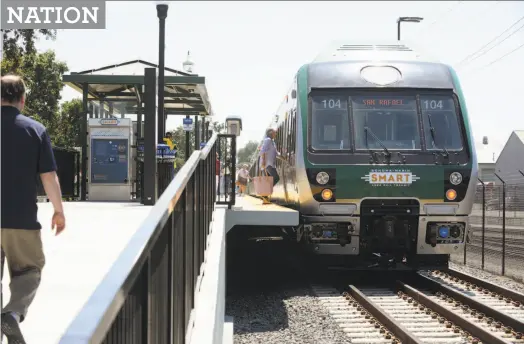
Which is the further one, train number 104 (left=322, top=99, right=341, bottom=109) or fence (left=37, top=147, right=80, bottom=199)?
fence (left=37, top=147, right=80, bottom=199)

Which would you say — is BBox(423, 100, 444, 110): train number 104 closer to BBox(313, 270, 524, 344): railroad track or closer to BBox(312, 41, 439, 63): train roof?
BBox(312, 41, 439, 63): train roof

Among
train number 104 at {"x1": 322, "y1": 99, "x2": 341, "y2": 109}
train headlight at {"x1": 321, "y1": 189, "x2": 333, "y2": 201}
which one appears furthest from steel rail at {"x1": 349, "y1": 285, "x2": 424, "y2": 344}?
train number 104 at {"x1": 322, "y1": 99, "x2": 341, "y2": 109}

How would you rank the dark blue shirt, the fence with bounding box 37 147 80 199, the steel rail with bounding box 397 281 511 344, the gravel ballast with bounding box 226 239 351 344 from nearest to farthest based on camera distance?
1. the dark blue shirt
2. the steel rail with bounding box 397 281 511 344
3. the gravel ballast with bounding box 226 239 351 344
4. the fence with bounding box 37 147 80 199

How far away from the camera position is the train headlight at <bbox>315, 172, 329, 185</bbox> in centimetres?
1105

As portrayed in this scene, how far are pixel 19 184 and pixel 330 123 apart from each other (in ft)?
24.7

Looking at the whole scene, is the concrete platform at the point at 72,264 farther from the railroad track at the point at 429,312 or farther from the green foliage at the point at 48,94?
the green foliage at the point at 48,94

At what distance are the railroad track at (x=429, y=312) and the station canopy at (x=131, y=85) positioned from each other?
246 inches

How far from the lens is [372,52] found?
12.2 m

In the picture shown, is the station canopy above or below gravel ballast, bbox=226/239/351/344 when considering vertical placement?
above

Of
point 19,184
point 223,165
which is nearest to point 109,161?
point 223,165

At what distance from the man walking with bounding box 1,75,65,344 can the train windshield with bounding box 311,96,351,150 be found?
7143 mm

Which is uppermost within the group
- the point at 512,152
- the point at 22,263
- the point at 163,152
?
the point at 512,152

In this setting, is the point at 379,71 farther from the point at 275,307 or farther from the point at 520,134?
the point at 520,134

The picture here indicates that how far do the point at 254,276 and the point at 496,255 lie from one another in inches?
297
